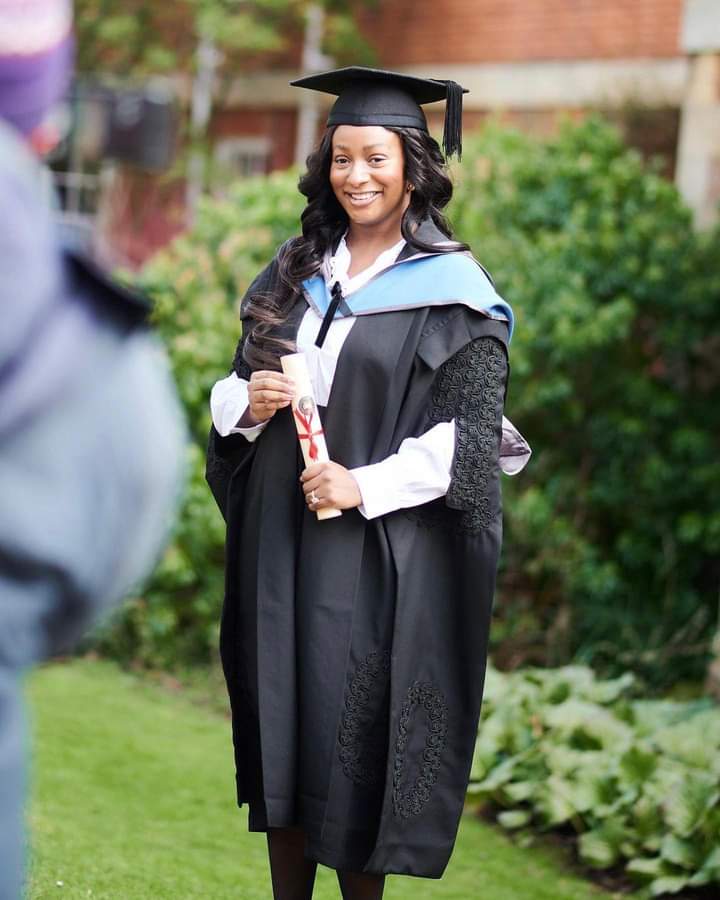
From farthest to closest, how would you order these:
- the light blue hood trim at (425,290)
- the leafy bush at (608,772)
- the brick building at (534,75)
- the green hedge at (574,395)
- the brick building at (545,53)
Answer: the brick building at (545,53), the brick building at (534,75), the green hedge at (574,395), the leafy bush at (608,772), the light blue hood trim at (425,290)

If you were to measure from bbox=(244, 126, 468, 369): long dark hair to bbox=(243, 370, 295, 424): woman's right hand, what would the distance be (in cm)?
8

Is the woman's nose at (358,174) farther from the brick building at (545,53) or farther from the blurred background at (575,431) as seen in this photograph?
the brick building at (545,53)

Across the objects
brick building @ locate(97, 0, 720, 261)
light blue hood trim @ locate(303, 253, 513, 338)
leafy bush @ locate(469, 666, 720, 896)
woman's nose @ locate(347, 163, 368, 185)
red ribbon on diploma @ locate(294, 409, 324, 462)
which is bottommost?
leafy bush @ locate(469, 666, 720, 896)

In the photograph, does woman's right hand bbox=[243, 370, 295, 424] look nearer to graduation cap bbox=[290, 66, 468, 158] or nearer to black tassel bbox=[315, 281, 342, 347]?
black tassel bbox=[315, 281, 342, 347]

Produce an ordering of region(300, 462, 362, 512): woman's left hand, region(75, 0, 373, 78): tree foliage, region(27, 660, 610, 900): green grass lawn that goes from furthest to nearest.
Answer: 1. region(75, 0, 373, 78): tree foliage
2. region(27, 660, 610, 900): green grass lawn
3. region(300, 462, 362, 512): woman's left hand

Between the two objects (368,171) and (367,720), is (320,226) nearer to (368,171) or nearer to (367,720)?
(368,171)

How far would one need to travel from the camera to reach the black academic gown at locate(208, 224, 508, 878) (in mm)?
3246

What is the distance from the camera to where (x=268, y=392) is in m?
3.26

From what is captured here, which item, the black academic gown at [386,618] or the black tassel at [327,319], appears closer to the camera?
the black academic gown at [386,618]

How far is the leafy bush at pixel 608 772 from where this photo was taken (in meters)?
4.65

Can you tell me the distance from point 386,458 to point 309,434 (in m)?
0.18

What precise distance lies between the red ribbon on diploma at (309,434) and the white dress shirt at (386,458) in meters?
0.10

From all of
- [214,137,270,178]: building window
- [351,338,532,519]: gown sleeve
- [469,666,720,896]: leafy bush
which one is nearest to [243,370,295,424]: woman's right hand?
[351,338,532,519]: gown sleeve

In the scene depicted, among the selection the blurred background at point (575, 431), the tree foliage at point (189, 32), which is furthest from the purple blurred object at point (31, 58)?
the tree foliage at point (189, 32)
